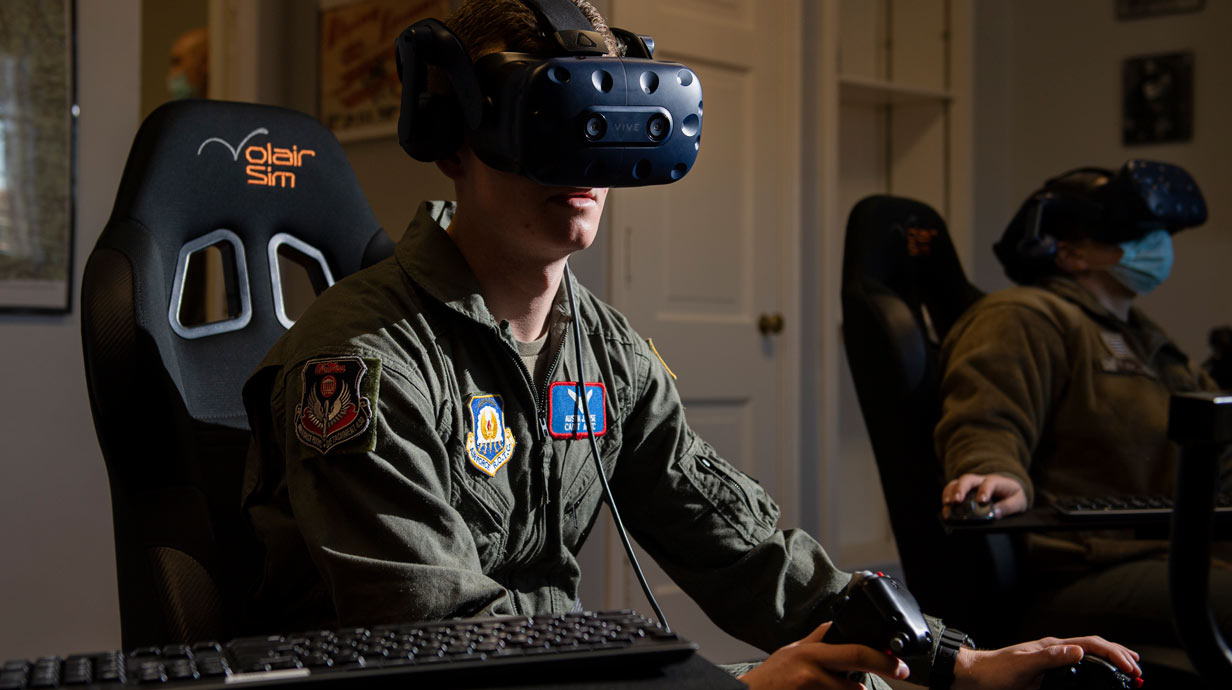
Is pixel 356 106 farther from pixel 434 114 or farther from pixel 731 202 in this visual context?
pixel 434 114

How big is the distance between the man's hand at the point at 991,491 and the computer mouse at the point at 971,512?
190 mm

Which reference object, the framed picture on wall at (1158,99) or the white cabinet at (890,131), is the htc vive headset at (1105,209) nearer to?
the white cabinet at (890,131)

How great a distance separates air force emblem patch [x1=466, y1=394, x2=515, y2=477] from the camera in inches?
42.1

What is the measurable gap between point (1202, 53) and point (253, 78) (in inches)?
120

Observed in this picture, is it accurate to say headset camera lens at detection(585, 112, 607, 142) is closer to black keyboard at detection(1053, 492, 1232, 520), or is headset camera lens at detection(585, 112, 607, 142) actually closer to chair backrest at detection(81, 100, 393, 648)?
chair backrest at detection(81, 100, 393, 648)

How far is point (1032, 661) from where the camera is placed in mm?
983

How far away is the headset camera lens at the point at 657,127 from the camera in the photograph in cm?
95

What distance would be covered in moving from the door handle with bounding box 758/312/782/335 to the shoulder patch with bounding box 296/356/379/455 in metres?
2.48

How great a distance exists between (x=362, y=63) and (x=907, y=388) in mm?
2055

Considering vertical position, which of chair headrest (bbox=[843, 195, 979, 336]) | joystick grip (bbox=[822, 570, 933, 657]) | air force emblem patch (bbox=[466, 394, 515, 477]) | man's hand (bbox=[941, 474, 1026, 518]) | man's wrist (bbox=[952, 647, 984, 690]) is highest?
chair headrest (bbox=[843, 195, 979, 336])

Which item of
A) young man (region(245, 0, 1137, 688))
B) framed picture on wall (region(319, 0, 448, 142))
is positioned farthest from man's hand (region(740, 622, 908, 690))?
framed picture on wall (region(319, 0, 448, 142))

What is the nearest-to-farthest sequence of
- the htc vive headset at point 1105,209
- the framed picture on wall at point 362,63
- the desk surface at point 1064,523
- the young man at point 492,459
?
the young man at point 492,459
the desk surface at point 1064,523
the htc vive headset at point 1105,209
the framed picture on wall at point 362,63

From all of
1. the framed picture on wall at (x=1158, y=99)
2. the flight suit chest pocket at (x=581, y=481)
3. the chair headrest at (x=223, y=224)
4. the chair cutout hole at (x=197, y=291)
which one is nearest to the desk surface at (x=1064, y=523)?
the flight suit chest pocket at (x=581, y=481)

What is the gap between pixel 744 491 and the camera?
1.24 m
